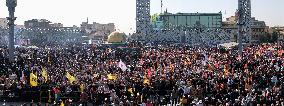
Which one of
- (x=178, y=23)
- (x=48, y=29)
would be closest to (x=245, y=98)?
(x=178, y=23)

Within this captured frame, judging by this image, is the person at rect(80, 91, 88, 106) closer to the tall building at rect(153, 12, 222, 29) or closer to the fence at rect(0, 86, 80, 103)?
the fence at rect(0, 86, 80, 103)

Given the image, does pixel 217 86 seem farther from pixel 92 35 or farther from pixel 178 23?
pixel 92 35

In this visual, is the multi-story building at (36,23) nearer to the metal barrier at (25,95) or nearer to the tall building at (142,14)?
the tall building at (142,14)

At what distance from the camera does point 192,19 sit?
5246 inches

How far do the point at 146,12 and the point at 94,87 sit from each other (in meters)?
81.5

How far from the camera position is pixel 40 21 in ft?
509

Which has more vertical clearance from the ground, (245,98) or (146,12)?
(146,12)

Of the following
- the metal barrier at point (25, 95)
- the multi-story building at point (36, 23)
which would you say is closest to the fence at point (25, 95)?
the metal barrier at point (25, 95)

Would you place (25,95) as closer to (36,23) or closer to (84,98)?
(84,98)

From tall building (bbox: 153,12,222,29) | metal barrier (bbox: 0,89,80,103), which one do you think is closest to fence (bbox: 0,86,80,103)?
metal barrier (bbox: 0,89,80,103)

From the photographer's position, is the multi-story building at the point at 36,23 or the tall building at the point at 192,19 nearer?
the tall building at the point at 192,19

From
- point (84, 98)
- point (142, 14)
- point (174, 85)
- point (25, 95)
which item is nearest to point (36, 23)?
point (142, 14)

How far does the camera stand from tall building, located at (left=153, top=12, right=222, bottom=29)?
131250 mm

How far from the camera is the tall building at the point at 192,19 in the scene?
131 metres
